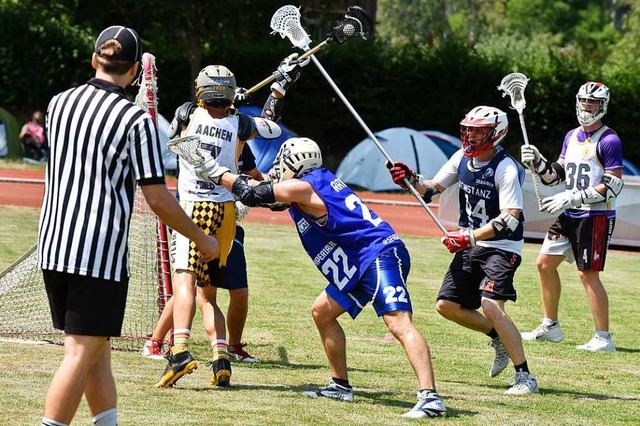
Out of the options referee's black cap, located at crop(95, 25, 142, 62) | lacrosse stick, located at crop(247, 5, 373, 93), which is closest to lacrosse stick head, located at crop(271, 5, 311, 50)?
lacrosse stick, located at crop(247, 5, 373, 93)

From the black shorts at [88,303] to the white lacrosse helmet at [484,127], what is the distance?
3206 mm

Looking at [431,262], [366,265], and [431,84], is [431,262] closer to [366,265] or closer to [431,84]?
[366,265]

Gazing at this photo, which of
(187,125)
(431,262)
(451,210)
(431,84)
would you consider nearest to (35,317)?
(187,125)

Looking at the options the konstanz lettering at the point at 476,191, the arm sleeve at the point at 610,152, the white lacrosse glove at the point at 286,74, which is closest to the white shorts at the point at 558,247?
the arm sleeve at the point at 610,152

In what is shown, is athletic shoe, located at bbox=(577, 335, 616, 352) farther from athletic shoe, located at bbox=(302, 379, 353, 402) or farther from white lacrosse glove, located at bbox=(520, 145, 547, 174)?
athletic shoe, located at bbox=(302, 379, 353, 402)

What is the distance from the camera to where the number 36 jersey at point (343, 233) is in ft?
22.7

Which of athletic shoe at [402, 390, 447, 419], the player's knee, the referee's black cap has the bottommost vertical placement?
athletic shoe at [402, 390, 447, 419]

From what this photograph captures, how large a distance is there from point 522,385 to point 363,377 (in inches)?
43.0

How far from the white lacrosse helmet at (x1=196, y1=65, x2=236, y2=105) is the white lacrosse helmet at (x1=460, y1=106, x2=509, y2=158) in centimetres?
153

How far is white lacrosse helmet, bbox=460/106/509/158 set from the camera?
757 cm

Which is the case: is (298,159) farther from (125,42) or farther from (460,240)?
(125,42)

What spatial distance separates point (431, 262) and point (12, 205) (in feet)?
24.0

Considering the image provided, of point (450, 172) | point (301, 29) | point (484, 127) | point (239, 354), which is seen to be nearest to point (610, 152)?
point (450, 172)

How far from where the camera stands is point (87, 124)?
4973mm
